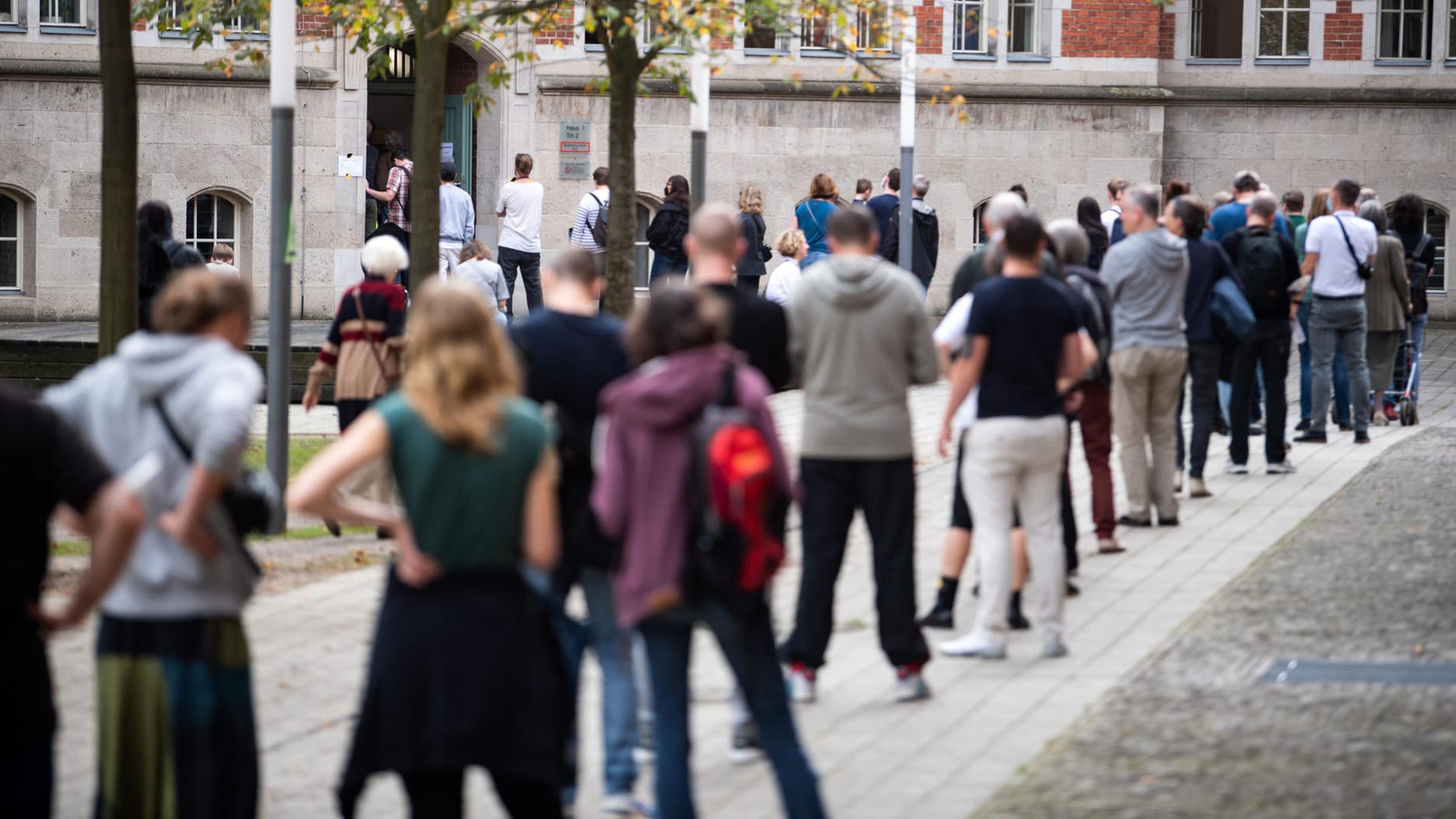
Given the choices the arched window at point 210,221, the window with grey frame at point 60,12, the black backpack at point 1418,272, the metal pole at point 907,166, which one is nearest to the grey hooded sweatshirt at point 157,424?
the black backpack at point 1418,272

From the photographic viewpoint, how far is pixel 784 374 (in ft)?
23.7

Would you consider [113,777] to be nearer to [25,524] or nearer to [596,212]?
[25,524]

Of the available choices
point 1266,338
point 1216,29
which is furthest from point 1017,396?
point 1216,29

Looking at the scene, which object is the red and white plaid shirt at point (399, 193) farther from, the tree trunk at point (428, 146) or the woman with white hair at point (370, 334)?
the woman with white hair at point (370, 334)

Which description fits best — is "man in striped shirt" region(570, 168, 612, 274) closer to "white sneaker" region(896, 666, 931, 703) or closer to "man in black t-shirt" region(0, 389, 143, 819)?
"white sneaker" region(896, 666, 931, 703)

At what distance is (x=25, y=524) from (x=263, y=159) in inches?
865

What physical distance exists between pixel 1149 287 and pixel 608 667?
6.00 meters

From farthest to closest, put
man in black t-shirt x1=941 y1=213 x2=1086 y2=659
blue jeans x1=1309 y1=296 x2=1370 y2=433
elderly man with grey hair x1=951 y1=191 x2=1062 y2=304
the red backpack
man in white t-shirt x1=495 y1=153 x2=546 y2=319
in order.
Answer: man in white t-shirt x1=495 y1=153 x2=546 y2=319
blue jeans x1=1309 y1=296 x2=1370 y2=433
elderly man with grey hair x1=951 y1=191 x2=1062 y2=304
man in black t-shirt x1=941 y1=213 x2=1086 y2=659
the red backpack

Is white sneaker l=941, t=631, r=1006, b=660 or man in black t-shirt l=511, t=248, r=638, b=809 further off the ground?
man in black t-shirt l=511, t=248, r=638, b=809

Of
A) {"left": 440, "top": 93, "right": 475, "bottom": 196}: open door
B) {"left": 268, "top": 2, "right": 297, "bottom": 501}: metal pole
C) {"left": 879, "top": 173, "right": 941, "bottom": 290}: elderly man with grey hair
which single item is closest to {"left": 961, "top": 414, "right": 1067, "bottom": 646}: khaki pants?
{"left": 268, "top": 2, "right": 297, "bottom": 501}: metal pole

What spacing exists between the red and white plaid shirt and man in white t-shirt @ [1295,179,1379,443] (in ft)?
30.7

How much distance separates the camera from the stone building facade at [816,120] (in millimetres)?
25281

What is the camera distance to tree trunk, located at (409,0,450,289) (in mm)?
12391

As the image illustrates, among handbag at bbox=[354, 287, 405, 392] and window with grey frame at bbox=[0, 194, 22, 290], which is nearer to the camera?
handbag at bbox=[354, 287, 405, 392]
